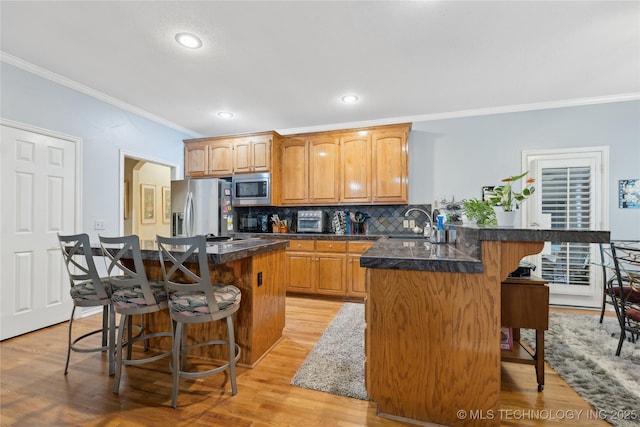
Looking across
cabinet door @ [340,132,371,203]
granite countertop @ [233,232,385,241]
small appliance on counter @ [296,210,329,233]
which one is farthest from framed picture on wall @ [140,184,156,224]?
cabinet door @ [340,132,371,203]

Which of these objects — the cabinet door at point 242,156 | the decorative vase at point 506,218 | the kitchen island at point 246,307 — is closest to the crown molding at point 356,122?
the cabinet door at point 242,156

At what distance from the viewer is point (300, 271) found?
3.90m

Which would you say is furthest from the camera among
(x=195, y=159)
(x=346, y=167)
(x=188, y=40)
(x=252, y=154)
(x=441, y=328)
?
(x=195, y=159)

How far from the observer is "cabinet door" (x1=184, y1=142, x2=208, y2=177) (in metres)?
4.52

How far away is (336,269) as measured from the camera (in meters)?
3.76

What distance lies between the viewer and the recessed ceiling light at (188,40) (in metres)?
2.23

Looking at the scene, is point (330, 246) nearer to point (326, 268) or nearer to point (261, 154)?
point (326, 268)

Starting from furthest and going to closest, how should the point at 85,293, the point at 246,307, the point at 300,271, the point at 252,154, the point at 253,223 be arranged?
the point at 253,223, the point at 252,154, the point at 300,271, the point at 246,307, the point at 85,293

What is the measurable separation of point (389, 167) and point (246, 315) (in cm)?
271

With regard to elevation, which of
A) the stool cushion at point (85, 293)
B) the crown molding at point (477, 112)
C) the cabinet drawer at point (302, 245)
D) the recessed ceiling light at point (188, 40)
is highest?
the recessed ceiling light at point (188, 40)

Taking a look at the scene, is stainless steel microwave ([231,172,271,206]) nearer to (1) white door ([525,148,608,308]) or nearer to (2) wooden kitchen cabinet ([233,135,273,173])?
(2) wooden kitchen cabinet ([233,135,273,173])

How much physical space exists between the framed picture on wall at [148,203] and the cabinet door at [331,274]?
394 centimetres

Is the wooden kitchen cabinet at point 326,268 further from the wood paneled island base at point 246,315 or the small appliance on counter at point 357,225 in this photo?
the wood paneled island base at point 246,315

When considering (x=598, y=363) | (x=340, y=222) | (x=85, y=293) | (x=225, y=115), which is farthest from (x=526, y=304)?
(x=225, y=115)
